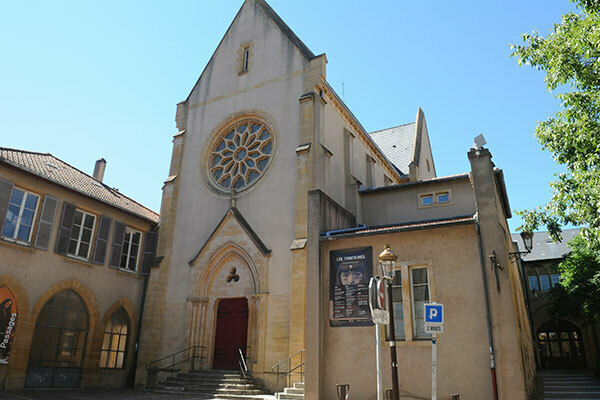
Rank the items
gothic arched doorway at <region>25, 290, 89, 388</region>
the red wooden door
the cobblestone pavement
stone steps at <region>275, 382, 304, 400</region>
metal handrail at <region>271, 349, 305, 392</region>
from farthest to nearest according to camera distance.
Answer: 1. the red wooden door
2. gothic arched doorway at <region>25, 290, 89, 388</region>
3. metal handrail at <region>271, 349, 305, 392</region>
4. the cobblestone pavement
5. stone steps at <region>275, 382, 304, 400</region>

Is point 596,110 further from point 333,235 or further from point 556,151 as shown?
point 333,235

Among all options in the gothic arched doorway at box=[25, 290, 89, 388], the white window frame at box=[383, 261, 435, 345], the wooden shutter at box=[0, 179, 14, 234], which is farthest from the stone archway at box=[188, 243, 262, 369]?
the wooden shutter at box=[0, 179, 14, 234]

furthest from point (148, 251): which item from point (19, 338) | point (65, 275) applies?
point (19, 338)

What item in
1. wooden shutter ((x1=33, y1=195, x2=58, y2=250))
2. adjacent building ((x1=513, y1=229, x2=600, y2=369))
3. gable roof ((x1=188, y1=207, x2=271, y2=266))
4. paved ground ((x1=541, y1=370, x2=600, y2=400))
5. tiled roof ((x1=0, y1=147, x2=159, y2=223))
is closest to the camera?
paved ground ((x1=541, y1=370, x2=600, y2=400))

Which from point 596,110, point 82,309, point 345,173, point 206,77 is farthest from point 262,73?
point 596,110

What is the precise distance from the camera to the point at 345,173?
21375mm

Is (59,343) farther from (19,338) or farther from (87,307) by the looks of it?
(19,338)

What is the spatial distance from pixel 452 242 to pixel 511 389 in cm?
370

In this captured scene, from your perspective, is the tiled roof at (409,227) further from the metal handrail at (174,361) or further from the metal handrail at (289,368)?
the metal handrail at (174,361)

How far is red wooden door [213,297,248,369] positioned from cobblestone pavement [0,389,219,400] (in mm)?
2697

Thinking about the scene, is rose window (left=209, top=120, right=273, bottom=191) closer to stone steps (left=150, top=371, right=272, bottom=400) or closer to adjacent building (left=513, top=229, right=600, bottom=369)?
stone steps (left=150, top=371, right=272, bottom=400)

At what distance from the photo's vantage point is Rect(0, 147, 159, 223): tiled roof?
56.1ft

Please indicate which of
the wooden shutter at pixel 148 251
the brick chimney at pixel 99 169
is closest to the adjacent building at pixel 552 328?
the wooden shutter at pixel 148 251

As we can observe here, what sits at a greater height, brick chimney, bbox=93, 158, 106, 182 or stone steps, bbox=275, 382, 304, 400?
brick chimney, bbox=93, 158, 106, 182
